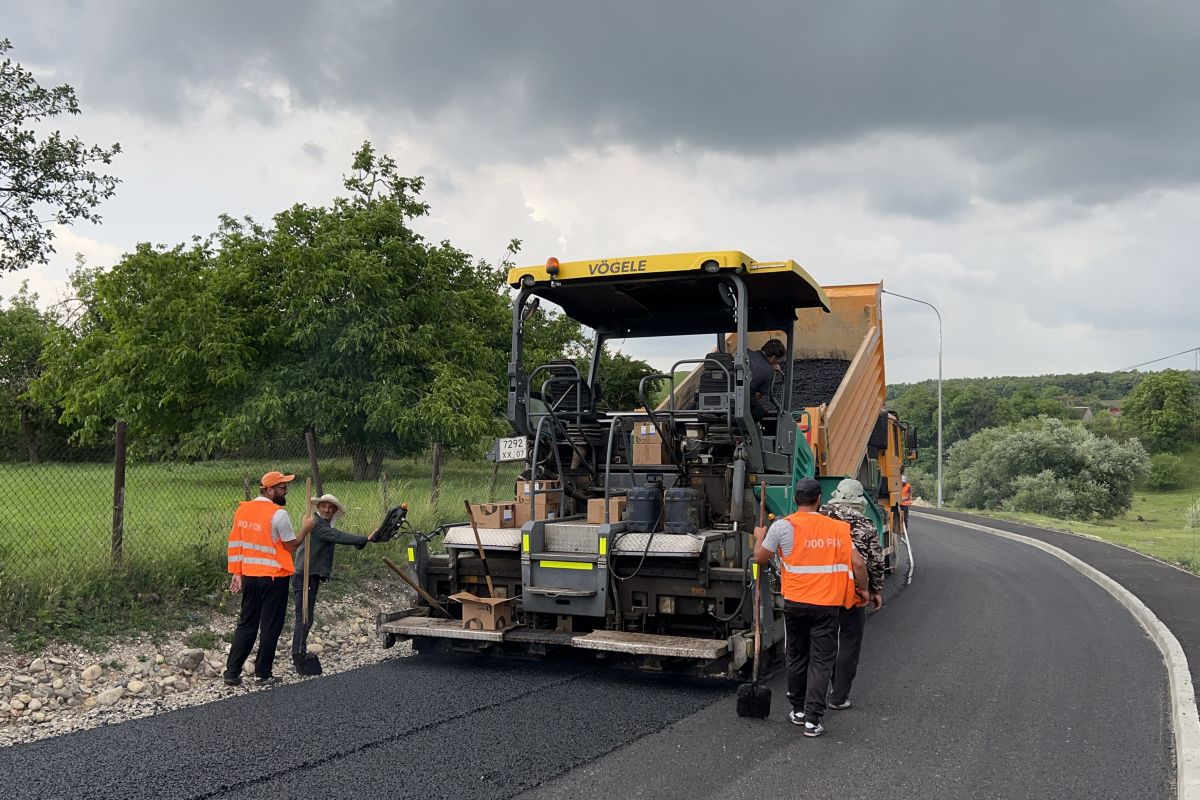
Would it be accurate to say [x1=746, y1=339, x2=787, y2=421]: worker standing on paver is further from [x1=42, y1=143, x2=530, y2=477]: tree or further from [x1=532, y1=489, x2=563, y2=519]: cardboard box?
[x1=42, y1=143, x2=530, y2=477]: tree

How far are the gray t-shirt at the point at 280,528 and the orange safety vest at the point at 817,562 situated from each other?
10.8ft

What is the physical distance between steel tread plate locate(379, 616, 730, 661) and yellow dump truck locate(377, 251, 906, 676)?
0.01m

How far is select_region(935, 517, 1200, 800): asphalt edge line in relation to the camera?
4.55 meters

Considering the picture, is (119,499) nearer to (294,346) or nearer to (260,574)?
(260,574)

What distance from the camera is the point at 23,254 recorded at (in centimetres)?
1766

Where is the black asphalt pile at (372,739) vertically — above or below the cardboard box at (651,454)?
below

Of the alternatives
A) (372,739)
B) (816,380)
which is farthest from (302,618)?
(816,380)

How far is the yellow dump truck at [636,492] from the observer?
632cm

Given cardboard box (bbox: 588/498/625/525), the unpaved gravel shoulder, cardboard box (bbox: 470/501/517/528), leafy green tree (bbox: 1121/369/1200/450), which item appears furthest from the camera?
leafy green tree (bbox: 1121/369/1200/450)

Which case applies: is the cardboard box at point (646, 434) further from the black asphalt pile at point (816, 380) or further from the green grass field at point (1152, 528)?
the green grass field at point (1152, 528)

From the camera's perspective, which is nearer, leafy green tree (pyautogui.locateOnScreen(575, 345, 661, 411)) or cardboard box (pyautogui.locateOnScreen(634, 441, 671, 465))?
cardboard box (pyautogui.locateOnScreen(634, 441, 671, 465))

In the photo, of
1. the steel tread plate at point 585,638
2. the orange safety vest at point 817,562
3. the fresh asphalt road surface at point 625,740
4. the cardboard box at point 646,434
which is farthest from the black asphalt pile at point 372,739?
the cardboard box at point 646,434

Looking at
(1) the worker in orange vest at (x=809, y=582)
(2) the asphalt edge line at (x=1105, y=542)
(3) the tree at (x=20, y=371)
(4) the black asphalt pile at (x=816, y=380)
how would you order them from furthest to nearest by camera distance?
(3) the tree at (x=20, y=371)
(2) the asphalt edge line at (x=1105, y=542)
(4) the black asphalt pile at (x=816, y=380)
(1) the worker in orange vest at (x=809, y=582)

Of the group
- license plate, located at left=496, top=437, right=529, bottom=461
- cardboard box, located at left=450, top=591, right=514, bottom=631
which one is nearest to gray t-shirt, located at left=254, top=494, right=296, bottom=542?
cardboard box, located at left=450, top=591, right=514, bottom=631
